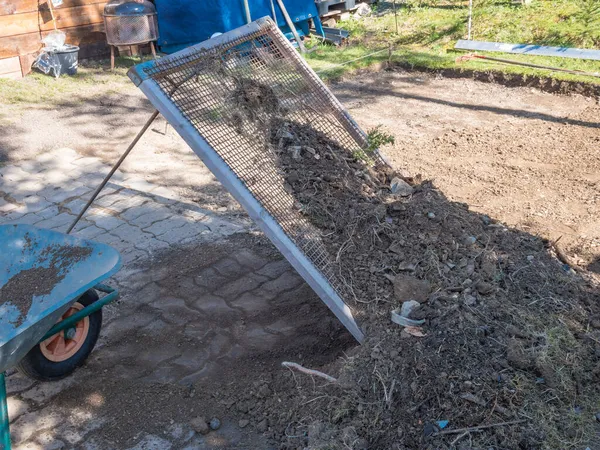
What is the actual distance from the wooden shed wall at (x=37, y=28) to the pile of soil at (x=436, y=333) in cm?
699

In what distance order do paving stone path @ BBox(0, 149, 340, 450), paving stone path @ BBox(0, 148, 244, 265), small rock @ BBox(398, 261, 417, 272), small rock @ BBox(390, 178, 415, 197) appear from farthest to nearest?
paving stone path @ BBox(0, 148, 244, 265) → small rock @ BBox(390, 178, 415, 197) → small rock @ BBox(398, 261, 417, 272) → paving stone path @ BBox(0, 149, 340, 450)

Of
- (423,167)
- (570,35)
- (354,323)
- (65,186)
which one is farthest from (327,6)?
(354,323)

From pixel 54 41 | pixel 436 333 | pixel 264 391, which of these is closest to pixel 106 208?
pixel 264 391

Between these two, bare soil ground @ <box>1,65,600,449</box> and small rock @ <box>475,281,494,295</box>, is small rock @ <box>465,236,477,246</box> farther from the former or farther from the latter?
small rock @ <box>475,281,494,295</box>

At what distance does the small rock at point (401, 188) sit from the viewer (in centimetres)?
432

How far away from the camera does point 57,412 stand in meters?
3.53

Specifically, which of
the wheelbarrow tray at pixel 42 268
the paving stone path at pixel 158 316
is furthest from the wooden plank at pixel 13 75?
the wheelbarrow tray at pixel 42 268

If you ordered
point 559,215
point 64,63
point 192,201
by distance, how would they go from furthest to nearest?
point 64,63 < point 192,201 < point 559,215

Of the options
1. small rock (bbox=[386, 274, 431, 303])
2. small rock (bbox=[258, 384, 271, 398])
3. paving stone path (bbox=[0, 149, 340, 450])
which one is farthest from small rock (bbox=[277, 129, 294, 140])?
small rock (bbox=[258, 384, 271, 398])

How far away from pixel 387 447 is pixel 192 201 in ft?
11.5

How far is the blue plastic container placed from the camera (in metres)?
10.5

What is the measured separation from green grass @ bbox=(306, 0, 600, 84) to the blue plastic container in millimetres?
1298

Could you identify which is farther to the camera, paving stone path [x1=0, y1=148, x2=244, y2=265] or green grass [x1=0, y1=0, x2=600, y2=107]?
green grass [x1=0, y1=0, x2=600, y2=107]

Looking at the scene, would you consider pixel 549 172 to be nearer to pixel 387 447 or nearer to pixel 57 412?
pixel 387 447
